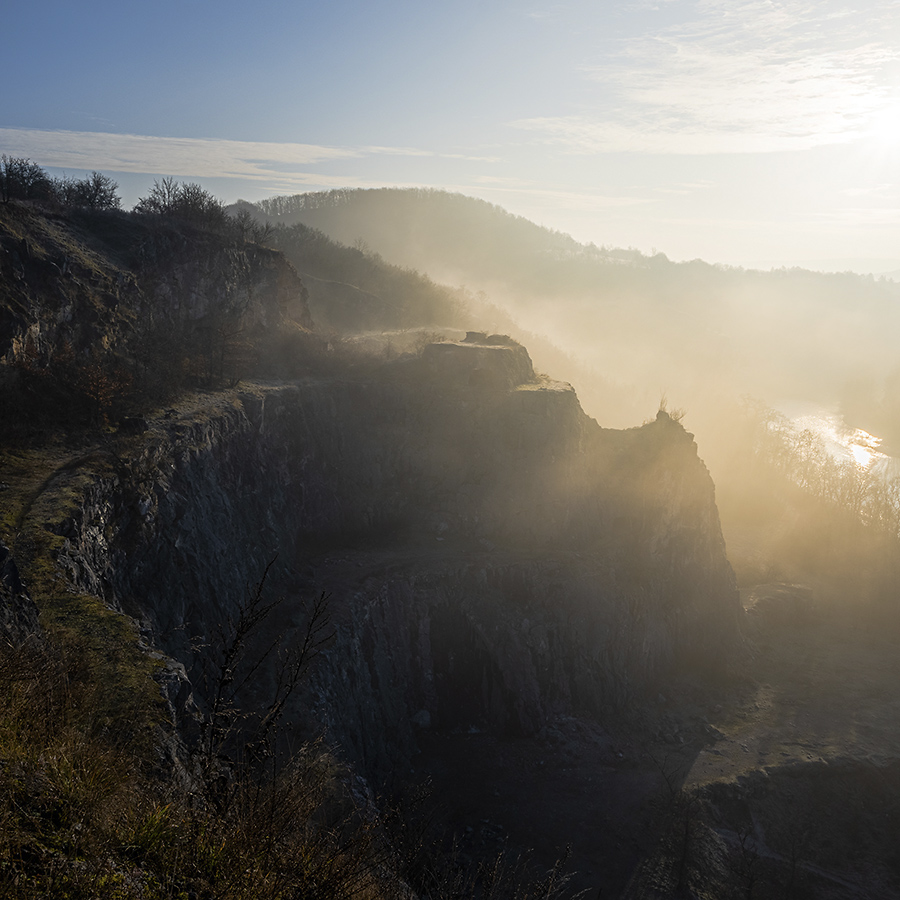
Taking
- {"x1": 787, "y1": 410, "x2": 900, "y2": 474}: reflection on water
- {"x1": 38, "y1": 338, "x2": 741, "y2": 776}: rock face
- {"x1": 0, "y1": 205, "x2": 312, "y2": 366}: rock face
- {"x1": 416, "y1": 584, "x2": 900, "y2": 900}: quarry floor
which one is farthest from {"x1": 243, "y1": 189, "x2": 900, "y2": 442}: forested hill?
{"x1": 0, "y1": 205, "x2": 312, "y2": 366}: rock face

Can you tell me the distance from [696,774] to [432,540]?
69.4 ft

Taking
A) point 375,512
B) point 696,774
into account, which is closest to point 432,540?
point 375,512

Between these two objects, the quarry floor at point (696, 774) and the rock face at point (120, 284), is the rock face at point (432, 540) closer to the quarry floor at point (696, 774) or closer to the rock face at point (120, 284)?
the quarry floor at point (696, 774)

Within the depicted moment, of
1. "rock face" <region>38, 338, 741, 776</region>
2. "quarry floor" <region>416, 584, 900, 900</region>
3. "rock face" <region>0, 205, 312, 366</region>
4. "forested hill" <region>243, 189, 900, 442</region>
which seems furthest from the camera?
"forested hill" <region>243, 189, 900, 442</region>

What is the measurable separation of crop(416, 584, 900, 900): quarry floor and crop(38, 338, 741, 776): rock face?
6.87 ft

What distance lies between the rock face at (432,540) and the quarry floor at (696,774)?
2095 millimetres

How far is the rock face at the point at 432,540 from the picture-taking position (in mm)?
26609

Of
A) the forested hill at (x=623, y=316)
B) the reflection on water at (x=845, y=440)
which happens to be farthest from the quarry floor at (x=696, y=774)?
the forested hill at (x=623, y=316)

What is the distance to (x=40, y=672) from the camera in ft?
31.6

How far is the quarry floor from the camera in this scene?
91.8 feet

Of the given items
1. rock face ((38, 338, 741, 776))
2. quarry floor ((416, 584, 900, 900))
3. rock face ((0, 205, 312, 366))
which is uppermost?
rock face ((0, 205, 312, 366))

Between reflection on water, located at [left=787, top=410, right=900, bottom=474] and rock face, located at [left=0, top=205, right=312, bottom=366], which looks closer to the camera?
rock face, located at [left=0, top=205, right=312, bottom=366]

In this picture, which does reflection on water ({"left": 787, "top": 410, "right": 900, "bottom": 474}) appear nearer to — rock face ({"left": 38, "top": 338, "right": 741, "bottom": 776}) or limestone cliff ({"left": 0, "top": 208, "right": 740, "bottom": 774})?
rock face ({"left": 38, "top": 338, "right": 741, "bottom": 776})

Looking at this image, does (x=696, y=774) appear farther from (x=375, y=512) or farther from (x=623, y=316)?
(x=623, y=316)
